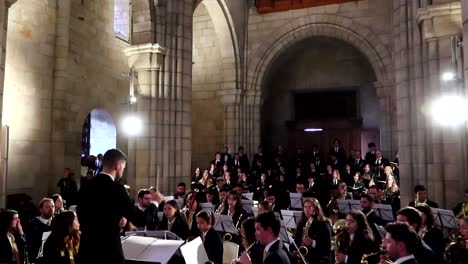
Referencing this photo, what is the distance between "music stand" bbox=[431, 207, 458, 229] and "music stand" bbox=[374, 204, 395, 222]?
92 centimetres

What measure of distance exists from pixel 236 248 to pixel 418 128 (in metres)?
4.60

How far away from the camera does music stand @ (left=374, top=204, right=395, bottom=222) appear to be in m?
6.69

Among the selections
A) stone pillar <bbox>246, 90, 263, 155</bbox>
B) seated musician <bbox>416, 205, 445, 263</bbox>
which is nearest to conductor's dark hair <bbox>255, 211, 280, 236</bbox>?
seated musician <bbox>416, 205, 445, 263</bbox>

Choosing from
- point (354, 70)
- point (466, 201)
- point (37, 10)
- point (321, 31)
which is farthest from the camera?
point (354, 70)

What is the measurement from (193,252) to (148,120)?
6.02 meters

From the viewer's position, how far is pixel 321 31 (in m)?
14.5

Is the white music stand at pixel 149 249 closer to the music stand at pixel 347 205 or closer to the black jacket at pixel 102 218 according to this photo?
the black jacket at pixel 102 218

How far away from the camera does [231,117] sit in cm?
1495

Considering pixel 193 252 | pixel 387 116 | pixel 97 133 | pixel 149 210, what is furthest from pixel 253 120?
pixel 193 252

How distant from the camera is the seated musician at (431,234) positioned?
15.4ft

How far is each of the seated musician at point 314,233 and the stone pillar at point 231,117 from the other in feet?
30.7

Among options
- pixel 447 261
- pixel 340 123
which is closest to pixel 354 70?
pixel 340 123

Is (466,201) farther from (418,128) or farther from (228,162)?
(228,162)

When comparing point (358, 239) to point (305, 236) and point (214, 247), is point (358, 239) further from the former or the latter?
point (214, 247)
